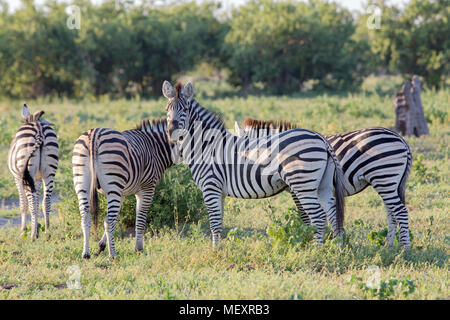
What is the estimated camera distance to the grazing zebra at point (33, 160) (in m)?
7.18

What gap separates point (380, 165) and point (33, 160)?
484cm

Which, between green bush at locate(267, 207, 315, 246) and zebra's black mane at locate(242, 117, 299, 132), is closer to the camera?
green bush at locate(267, 207, 315, 246)

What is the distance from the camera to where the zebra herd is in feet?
18.8

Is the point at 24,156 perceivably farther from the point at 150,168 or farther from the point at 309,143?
the point at 309,143

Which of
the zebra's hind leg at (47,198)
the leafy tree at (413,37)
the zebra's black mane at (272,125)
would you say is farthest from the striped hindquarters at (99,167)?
the leafy tree at (413,37)

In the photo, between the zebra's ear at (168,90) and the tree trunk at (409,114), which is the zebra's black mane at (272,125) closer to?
the zebra's ear at (168,90)

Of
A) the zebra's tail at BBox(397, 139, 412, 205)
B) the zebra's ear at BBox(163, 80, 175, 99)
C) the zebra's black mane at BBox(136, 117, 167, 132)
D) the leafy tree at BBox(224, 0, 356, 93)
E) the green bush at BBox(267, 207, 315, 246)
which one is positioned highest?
the leafy tree at BBox(224, 0, 356, 93)

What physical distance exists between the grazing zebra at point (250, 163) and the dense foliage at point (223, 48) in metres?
23.1

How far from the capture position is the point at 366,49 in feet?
102

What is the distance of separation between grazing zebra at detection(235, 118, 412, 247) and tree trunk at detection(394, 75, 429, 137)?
7.31 meters

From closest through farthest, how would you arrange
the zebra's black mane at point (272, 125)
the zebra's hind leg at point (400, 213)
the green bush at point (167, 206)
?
the zebra's hind leg at point (400, 213)
the zebra's black mane at point (272, 125)
the green bush at point (167, 206)

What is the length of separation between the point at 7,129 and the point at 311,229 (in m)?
12.3

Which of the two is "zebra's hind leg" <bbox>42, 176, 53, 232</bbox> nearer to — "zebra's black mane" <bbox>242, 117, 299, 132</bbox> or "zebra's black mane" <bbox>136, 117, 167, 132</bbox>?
"zebra's black mane" <bbox>136, 117, 167, 132</bbox>

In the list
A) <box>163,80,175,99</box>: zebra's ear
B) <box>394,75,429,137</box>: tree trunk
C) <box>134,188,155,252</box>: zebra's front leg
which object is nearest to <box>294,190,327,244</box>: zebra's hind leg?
<box>163,80,175,99</box>: zebra's ear
